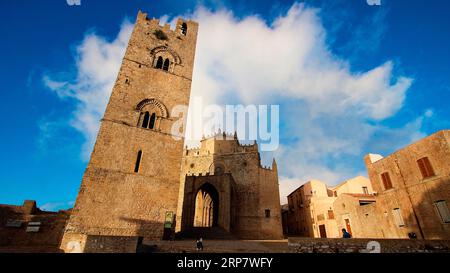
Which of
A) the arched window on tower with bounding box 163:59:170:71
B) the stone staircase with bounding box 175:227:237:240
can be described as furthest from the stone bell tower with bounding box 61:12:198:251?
the stone staircase with bounding box 175:227:237:240

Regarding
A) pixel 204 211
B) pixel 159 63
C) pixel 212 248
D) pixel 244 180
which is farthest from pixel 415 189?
pixel 204 211

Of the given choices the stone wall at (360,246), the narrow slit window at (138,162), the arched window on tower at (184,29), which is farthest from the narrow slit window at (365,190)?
the arched window on tower at (184,29)

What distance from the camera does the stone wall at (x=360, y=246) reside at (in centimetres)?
908

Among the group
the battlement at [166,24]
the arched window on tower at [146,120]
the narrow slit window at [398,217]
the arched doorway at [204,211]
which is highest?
the battlement at [166,24]

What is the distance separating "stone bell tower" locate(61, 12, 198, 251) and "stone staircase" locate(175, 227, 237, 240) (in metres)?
6.14

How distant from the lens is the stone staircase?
61.6 ft

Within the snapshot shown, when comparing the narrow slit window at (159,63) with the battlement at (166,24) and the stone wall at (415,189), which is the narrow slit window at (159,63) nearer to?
the battlement at (166,24)

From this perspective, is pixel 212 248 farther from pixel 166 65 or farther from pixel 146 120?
pixel 166 65

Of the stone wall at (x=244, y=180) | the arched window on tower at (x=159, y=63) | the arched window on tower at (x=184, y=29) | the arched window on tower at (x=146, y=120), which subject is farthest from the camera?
the stone wall at (x=244, y=180)

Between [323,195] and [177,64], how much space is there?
28.5 metres

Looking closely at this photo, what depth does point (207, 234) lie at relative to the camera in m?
19.4

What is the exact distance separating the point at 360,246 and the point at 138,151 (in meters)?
13.0

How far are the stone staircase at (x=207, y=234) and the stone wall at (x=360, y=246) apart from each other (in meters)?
10.8

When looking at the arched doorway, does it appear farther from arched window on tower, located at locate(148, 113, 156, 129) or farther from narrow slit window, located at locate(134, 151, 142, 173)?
narrow slit window, located at locate(134, 151, 142, 173)
